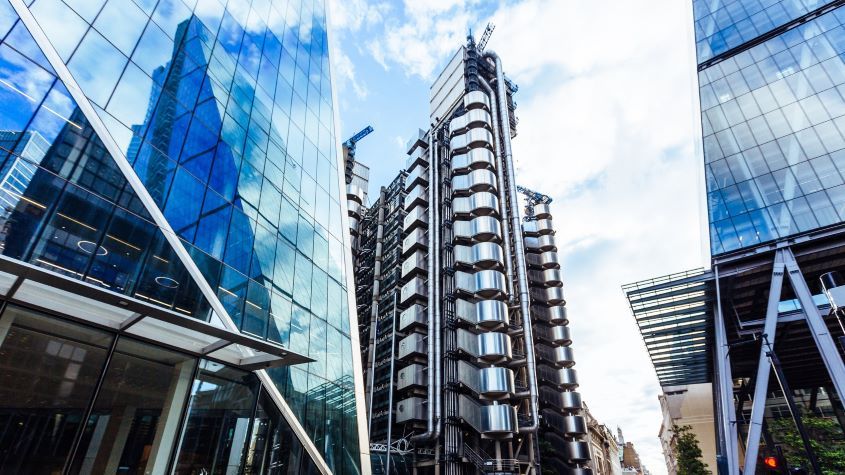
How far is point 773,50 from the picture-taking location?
37188 millimetres

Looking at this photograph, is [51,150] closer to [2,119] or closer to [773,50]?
[2,119]

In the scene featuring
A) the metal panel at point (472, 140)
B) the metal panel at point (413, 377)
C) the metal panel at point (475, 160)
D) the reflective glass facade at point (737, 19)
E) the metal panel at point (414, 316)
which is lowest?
the metal panel at point (413, 377)

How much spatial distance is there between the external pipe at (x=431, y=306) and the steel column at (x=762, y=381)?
22.8 meters

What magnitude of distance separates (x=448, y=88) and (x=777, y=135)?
44.3 m

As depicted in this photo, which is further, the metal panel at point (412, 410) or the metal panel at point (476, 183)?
the metal panel at point (476, 183)

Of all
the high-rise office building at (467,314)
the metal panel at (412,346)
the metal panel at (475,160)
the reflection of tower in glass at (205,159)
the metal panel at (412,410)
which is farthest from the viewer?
the metal panel at (475,160)

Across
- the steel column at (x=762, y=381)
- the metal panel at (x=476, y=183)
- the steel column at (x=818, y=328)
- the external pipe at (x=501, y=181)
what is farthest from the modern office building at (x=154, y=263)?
the metal panel at (x=476, y=183)

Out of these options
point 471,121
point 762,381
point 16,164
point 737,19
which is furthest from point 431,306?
point 737,19

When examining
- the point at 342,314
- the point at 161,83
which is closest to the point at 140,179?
the point at 161,83

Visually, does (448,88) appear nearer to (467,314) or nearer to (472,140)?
(472,140)

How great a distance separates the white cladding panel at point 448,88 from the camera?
63.5 metres

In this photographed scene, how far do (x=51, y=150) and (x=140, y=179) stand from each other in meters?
2.15

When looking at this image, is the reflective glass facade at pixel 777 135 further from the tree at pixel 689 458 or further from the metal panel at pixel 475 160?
the tree at pixel 689 458

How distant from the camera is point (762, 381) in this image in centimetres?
2669
